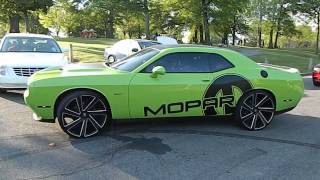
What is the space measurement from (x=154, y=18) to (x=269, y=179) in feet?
157

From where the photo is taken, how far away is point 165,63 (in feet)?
21.4

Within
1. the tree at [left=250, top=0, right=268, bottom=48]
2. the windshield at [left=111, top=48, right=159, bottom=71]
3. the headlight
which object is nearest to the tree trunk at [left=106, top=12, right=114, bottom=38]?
the tree at [left=250, top=0, right=268, bottom=48]

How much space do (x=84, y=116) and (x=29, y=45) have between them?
17.9 ft

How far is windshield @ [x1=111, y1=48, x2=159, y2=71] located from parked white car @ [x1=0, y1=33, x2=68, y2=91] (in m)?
3.17

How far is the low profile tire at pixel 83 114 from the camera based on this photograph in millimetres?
5984

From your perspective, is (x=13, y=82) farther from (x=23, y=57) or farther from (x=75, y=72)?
(x=75, y=72)

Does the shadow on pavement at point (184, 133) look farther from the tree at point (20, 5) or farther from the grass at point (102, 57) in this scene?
the tree at point (20, 5)

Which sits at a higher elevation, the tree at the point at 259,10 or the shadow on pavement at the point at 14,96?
the tree at the point at 259,10

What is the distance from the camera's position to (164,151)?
552cm

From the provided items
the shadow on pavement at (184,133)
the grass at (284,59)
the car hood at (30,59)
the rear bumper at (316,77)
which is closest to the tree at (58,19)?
the grass at (284,59)

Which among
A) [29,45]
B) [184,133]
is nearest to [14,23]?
[29,45]

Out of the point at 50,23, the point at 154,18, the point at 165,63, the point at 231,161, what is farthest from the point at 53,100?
the point at 50,23

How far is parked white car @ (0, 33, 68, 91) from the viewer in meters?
9.20

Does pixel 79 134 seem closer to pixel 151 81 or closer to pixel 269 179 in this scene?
pixel 151 81
